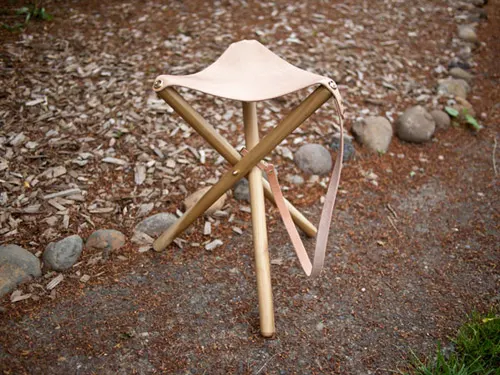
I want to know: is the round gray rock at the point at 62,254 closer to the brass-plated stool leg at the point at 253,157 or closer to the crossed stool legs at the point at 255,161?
the brass-plated stool leg at the point at 253,157

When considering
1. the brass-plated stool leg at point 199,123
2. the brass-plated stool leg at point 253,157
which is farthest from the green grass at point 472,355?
the brass-plated stool leg at point 199,123

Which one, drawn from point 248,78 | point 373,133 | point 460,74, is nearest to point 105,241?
point 248,78

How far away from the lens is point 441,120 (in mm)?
3201

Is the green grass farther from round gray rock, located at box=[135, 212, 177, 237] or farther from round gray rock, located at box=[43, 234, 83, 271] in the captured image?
round gray rock, located at box=[43, 234, 83, 271]

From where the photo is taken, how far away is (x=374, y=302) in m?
2.04

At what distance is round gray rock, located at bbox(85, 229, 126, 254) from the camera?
2195 mm

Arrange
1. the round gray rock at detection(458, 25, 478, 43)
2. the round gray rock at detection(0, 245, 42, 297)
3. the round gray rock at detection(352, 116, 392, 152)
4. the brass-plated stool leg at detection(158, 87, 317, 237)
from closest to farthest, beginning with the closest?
the brass-plated stool leg at detection(158, 87, 317, 237)
the round gray rock at detection(0, 245, 42, 297)
the round gray rock at detection(352, 116, 392, 152)
the round gray rock at detection(458, 25, 478, 43)

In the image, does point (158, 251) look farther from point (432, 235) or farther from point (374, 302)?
point (432, 235)

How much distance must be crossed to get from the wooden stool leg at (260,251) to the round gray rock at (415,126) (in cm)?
154

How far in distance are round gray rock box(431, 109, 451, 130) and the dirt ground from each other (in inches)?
2.5

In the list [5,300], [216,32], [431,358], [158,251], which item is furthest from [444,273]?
[216,32]

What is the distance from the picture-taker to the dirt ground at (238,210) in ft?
6.01

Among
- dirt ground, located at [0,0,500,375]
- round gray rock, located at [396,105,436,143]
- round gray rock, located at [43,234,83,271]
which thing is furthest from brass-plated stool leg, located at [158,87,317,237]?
round gray rock, located at [396,105,436,143]

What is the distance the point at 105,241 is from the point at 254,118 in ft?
3.07
